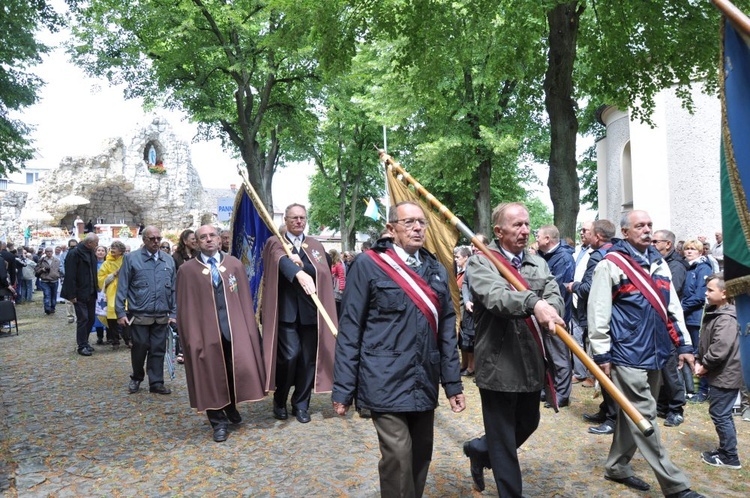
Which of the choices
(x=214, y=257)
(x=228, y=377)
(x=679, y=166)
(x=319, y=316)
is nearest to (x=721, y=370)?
(x=319, y=316)

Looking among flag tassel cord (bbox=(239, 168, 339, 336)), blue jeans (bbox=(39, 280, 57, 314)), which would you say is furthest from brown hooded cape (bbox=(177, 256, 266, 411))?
blue jeans (bbox=(39, 280, 57, 314))

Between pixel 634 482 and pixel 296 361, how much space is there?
3554 millimetres

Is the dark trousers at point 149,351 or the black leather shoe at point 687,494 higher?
the dark trousers at point 149,351

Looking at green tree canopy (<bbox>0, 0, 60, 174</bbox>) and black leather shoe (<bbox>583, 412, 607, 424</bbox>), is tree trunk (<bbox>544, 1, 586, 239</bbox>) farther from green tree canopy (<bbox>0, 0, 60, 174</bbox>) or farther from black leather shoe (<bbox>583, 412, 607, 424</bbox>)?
green tree canopy (<bbox>0, 0, 60, 174</bbox>)

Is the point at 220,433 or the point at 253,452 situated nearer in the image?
the point at 253,452

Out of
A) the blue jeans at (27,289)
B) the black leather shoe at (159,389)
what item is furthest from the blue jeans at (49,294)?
the black leather shoe at (159,389)

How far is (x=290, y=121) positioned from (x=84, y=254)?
12.9 meters

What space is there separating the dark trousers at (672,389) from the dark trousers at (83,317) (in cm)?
946

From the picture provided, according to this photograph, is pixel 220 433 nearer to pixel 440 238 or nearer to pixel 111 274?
pixel 440 238

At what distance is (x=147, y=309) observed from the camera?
8320 millimetres

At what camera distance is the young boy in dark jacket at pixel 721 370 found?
5230mm

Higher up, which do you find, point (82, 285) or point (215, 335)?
point (82, 285)

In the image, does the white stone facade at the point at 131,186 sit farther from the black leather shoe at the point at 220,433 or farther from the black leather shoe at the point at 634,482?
the black leather shoe at the point at 634,482

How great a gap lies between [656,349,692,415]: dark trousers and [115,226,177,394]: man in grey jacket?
19.0ft
